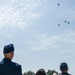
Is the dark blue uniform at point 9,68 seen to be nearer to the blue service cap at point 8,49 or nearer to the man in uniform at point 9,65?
the man in uniform at point 9,65

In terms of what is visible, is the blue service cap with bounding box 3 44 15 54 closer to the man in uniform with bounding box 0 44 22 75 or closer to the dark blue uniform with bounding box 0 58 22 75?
the man in uniform with bounding box 0 44 22 75

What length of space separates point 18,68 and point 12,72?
0.82 feet

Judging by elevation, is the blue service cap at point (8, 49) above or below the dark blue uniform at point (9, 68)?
above

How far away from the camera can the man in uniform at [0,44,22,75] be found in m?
10.9

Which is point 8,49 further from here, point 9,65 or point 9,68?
point 9,68

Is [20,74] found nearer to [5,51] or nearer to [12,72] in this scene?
[12,72]

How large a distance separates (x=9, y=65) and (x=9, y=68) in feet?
0.36

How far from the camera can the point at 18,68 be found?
11.0 metres

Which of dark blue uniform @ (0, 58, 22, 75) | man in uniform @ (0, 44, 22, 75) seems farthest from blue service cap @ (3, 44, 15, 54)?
dark blue uniform @ (0, 58, 22, 75)

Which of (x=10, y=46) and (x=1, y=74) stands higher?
(x=10, y=46)

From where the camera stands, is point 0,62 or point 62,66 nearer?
point 0,62

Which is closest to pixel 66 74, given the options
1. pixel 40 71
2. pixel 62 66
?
pixel 62 66

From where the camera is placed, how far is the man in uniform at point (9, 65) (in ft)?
35.8

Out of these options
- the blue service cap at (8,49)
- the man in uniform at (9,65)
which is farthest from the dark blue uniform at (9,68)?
the blue service cap at (8,49)
